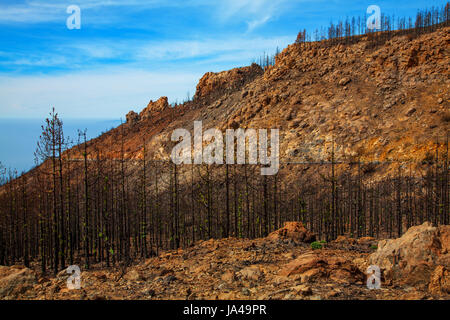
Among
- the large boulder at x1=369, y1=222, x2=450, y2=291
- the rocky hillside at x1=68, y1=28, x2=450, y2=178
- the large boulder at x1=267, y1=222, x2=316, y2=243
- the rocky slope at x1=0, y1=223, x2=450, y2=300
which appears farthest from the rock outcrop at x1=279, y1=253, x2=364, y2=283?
the rocky hillside at x1=68, y1=28, x2=450, y2=178

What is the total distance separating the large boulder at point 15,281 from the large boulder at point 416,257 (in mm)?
11962

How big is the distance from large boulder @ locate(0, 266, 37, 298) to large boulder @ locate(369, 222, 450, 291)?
471 inches

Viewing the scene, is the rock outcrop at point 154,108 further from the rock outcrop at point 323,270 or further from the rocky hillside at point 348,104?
the rock outcrop at point 323,270

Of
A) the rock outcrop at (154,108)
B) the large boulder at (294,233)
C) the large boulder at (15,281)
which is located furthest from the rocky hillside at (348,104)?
the large boulder at (15,281)

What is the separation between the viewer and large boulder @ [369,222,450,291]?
10208mm

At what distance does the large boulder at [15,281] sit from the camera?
452 inches

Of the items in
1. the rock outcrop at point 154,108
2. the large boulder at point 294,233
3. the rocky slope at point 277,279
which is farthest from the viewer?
the rock outcrop at point 154,108

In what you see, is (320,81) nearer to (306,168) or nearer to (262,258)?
(306,168)

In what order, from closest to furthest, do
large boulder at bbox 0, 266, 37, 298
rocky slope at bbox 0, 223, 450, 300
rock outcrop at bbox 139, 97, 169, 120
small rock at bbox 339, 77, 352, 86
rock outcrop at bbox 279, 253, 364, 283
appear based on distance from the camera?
1. rocky slope at bbox 0, 223, 450, 300
2. rock outcrop at bbox 279, 253, 364, 283
3. large boulder at bbox 0, 266, 37, 298
4. small rock at bbox 339, 77, 352, 86
5. rock outcrop at bbox 139, 97, 169, 120

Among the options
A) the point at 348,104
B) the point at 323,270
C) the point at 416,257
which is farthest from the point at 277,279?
the point at 348,104

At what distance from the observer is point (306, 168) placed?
55.8 meters

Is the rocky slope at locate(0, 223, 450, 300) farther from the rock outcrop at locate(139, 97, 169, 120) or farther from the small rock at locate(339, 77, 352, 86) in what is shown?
the rock outcrop at locate(139, 97, 169, 120)

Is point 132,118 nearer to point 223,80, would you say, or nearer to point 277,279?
point 223,80
